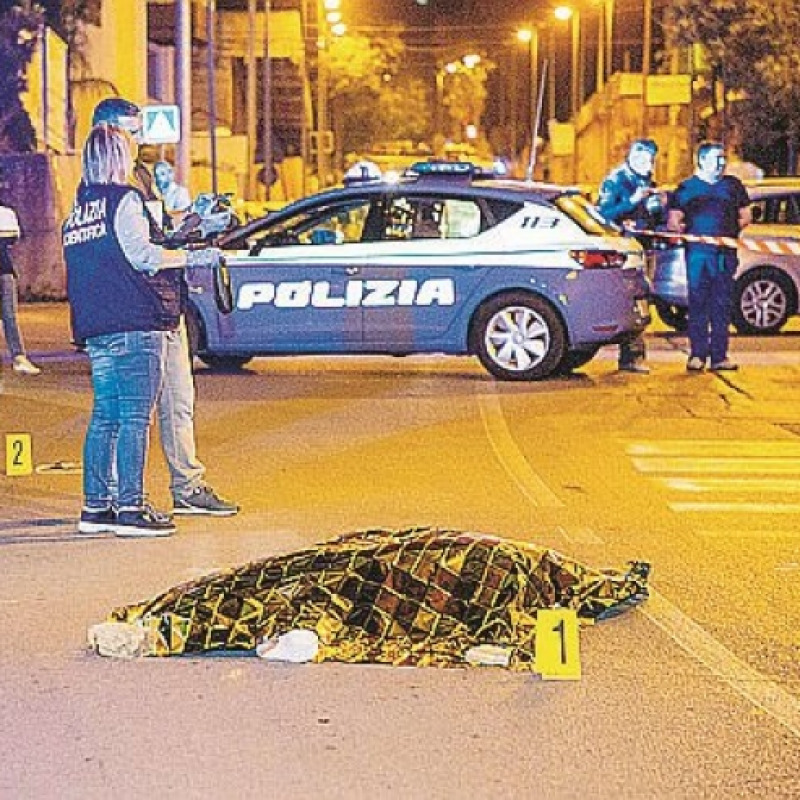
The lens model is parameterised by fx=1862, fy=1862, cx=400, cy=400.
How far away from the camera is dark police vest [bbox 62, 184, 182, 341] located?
27.7 ft

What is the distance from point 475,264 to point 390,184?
1.02m

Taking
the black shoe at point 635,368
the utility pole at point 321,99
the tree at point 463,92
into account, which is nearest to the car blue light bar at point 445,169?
the black shoe at point 635,368

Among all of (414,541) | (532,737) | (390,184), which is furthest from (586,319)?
(532,737)

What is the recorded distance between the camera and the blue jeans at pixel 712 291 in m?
15.9

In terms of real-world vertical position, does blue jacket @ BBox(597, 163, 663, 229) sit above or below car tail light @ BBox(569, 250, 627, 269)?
above

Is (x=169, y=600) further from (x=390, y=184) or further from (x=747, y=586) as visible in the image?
(x=390, y=184)

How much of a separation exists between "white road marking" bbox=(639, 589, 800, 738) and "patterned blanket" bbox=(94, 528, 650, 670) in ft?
1.56

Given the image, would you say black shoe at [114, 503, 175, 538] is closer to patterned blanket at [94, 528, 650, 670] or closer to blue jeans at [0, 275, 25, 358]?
patterned blanket at [94, 528, 650, 670]

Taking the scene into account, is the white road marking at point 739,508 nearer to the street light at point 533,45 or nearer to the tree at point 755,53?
the tree at point 755,53

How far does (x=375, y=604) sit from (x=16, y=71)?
23.8 metres

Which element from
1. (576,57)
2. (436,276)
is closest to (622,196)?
(436,276)

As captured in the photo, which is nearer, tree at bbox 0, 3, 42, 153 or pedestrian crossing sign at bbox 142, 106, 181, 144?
pedestrian crossing sign at bbox 142, 106, 181, 144

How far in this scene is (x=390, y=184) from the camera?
51.4 feet

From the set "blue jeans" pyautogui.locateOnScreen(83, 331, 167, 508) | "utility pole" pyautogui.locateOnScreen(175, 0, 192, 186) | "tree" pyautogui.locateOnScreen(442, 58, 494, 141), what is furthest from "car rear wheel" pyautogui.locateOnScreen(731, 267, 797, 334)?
"tree" pyautogui.locateOnScreen(442, 58, 494, 141)
